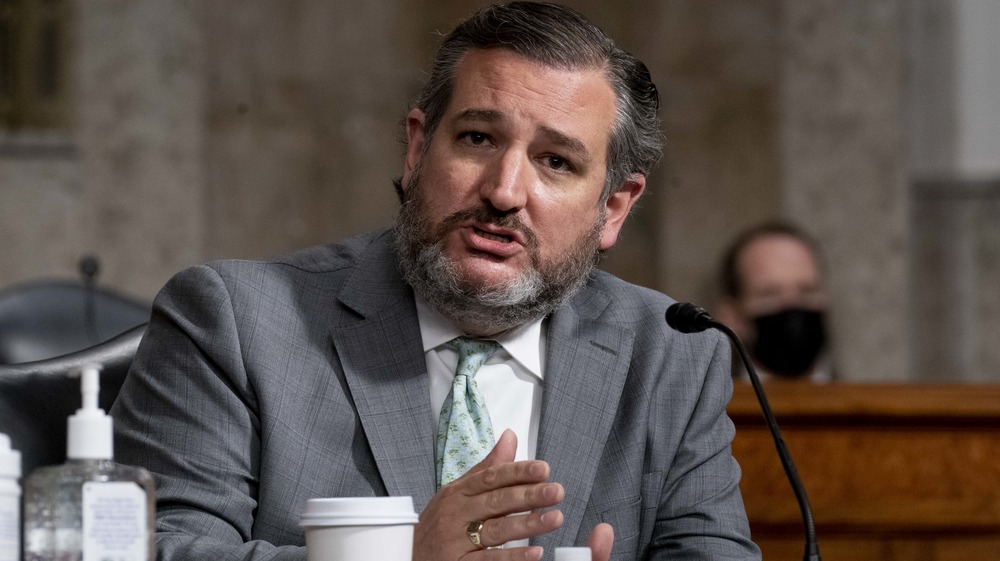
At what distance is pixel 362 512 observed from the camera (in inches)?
52.9

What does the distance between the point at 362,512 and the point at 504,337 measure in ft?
3.39

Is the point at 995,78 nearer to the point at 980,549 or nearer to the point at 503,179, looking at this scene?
the point at 980,549

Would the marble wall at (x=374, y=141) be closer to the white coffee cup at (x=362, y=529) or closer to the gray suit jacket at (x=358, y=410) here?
the gray suit jacket at (x=358, y=410)

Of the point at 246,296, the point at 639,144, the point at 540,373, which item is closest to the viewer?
the point at 246,296

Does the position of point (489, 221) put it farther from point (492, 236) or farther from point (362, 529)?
point (362, 529)

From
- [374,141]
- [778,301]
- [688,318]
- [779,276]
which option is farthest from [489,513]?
[374,141]

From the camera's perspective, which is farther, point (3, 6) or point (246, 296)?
point (3, 6)

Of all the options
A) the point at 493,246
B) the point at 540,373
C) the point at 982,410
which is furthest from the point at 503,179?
the point at 982,410

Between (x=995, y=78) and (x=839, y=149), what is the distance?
32.4 inches

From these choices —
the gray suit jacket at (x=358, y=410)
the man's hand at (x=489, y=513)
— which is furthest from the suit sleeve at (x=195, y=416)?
the man's hand at (x=489, y=513)

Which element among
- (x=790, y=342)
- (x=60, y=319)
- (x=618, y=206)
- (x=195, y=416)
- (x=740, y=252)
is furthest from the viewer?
(x=740, y=252)

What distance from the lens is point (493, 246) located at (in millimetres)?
2203

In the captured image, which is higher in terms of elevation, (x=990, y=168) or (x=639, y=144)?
(x=990, y=168)

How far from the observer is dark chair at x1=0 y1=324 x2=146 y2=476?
201cm
